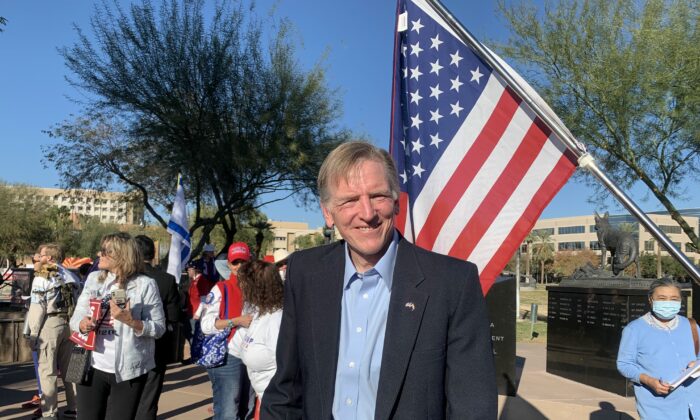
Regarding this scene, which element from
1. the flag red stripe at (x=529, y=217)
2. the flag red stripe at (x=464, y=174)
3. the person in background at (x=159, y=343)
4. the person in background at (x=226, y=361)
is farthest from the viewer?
the person in background at (x=226, y=361)

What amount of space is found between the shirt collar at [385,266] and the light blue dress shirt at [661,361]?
353cm

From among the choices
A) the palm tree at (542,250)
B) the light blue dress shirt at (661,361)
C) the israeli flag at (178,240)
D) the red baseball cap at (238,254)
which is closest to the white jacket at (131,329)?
the red baseball cap at (238,254)

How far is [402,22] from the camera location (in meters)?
4.46

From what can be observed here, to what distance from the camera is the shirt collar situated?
2.15 m

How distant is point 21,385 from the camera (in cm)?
927

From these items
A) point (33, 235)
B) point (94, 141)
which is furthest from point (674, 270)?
point (94, 141)

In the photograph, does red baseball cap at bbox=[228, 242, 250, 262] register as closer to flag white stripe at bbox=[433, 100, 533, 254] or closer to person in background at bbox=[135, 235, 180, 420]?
person in background at bbox=[135, 235, 180, 420]

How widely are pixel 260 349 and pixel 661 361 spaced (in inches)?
120

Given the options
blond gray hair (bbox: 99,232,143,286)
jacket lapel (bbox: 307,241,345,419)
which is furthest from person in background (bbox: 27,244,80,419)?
jacket lapel (bbox: 307,241,345,419)

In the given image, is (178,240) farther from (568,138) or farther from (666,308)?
(568,138)

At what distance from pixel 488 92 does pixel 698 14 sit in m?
14.3

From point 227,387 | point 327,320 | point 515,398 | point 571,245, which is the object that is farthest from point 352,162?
point 571,245

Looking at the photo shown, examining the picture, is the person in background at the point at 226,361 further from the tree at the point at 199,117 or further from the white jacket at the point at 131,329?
the tree at the point at 199,117

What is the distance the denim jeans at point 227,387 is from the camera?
5758 millimetres
